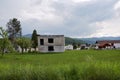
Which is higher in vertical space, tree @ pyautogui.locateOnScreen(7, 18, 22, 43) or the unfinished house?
tree @ pyautogui.locateOnScreen(7, 18, 22, 43)

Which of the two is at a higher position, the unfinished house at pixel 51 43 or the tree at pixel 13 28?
the tree at pixel 13 28

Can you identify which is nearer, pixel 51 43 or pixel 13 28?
pixel 51 43

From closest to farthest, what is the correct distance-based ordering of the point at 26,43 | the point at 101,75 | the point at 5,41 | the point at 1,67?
1. the point at 101,75
2. the point at 1,67
3. the point at 5,41
4. the point at 26,43

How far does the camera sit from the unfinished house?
3580 inches

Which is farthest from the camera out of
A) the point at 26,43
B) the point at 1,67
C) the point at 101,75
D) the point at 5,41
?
the point at 26,43

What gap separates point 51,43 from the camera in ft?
301

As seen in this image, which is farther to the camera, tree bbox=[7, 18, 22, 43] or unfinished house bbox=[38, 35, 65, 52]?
tree bbox=[7, 18, 22, 43]

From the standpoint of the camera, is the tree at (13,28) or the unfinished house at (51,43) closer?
the unfinished house at (51,43)

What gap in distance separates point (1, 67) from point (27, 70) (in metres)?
2.05

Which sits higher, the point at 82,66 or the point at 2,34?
the point at 2,34

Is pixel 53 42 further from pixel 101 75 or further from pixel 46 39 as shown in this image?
pixel 101 75

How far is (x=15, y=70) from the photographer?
16.5m

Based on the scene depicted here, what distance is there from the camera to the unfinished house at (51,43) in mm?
90938

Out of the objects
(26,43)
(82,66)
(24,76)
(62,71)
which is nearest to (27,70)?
(24,76)
